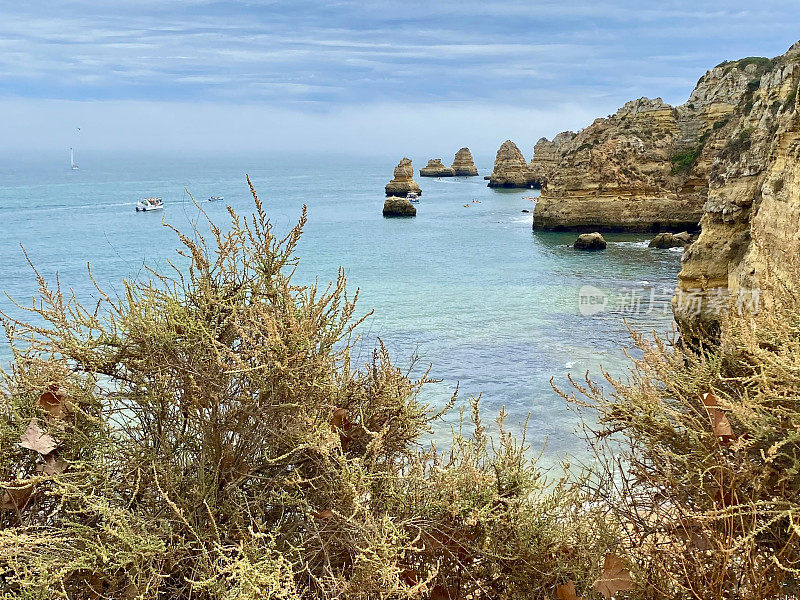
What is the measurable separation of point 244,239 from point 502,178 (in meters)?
114

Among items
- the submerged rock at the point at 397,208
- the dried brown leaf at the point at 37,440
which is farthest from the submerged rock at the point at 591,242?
the dried brown leaf at the point at 37,440

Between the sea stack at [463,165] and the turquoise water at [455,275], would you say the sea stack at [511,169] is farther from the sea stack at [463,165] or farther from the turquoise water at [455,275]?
the sea stack at [463,165]

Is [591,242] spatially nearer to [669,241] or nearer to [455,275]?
[669,241]

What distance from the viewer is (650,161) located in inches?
1906

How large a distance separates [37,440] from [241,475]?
1090 mm

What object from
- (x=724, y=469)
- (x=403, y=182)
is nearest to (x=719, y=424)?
(x=724, y=469)

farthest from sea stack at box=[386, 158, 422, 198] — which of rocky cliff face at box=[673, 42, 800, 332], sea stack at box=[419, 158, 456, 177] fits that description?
rocky cliff face at box=[673, 42, 800, 332]

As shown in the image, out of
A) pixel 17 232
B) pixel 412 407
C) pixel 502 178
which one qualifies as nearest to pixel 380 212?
pixel 17 232

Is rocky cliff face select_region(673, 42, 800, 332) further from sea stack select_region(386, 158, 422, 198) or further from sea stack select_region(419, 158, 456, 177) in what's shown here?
sea stack select_region(419, 158, 456, 177)

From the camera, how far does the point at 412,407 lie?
4539 mm

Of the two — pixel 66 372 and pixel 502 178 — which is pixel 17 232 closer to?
pixel 66 372

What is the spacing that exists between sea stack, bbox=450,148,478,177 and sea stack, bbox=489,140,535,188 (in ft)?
136

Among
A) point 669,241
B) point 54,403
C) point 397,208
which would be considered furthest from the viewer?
point 397,208

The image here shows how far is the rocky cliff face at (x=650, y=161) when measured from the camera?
4681 cm
